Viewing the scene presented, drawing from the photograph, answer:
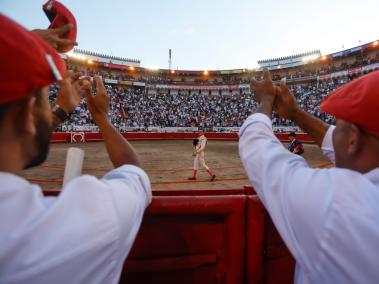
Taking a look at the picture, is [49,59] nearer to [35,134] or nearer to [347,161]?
[35,134]

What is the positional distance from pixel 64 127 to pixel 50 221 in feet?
109

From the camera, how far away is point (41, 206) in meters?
0.77

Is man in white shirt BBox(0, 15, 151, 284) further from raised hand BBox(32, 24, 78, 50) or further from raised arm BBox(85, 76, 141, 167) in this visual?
raised hand BBox(32, 24, 78, 50)

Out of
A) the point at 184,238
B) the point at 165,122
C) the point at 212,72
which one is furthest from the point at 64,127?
the point at 212,72

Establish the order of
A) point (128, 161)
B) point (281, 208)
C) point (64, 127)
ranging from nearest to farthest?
point (281, 208) < point (128, 161) < point (64, 127)

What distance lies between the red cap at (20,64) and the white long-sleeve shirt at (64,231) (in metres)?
0.25

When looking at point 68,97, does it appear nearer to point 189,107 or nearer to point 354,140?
point 354,140

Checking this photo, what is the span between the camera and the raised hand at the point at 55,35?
5.15 feet

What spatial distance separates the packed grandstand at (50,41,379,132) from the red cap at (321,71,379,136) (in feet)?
108

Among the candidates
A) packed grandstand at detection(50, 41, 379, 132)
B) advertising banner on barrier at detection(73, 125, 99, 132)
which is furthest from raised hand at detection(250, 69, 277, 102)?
advertising banner on barrier at detection(73, 125, 99, 132)

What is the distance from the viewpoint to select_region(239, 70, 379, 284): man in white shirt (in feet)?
3.07

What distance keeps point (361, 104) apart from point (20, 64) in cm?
119

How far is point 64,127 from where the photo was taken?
101 feet

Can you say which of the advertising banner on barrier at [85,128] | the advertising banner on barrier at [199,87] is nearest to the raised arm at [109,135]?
the advertising banner on barrier at [85,128]
